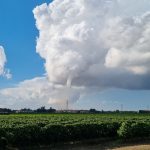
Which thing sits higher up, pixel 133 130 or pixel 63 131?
pixel 133 130

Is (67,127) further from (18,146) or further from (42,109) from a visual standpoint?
(42,109)

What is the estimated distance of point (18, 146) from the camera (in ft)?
96.9

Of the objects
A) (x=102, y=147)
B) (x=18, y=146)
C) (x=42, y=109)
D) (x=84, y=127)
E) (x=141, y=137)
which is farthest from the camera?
(x=42, y=109)

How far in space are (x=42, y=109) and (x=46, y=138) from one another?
97.8m

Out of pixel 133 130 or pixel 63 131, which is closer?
pixel 63 131

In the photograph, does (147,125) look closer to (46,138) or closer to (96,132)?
(96,132)

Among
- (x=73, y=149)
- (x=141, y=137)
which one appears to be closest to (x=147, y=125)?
(x=141, y=137)

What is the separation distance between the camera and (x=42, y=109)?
5069 inches

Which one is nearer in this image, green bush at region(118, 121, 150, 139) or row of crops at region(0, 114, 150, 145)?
row of crops at region(0, 114, 150, 145)

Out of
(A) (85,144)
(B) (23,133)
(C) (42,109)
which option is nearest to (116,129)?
(A) (85,144)

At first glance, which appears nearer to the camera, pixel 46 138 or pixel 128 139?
pixel 46 138

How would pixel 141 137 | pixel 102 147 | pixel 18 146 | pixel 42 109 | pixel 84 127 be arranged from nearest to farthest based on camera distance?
pixel 18 146, pixel 102 147, pixel 84 127, pixel 141 137, pixel 42 109

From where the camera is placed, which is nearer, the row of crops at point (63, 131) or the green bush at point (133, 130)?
the row of crops at point (63, 131)

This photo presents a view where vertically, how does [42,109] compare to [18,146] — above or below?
above
